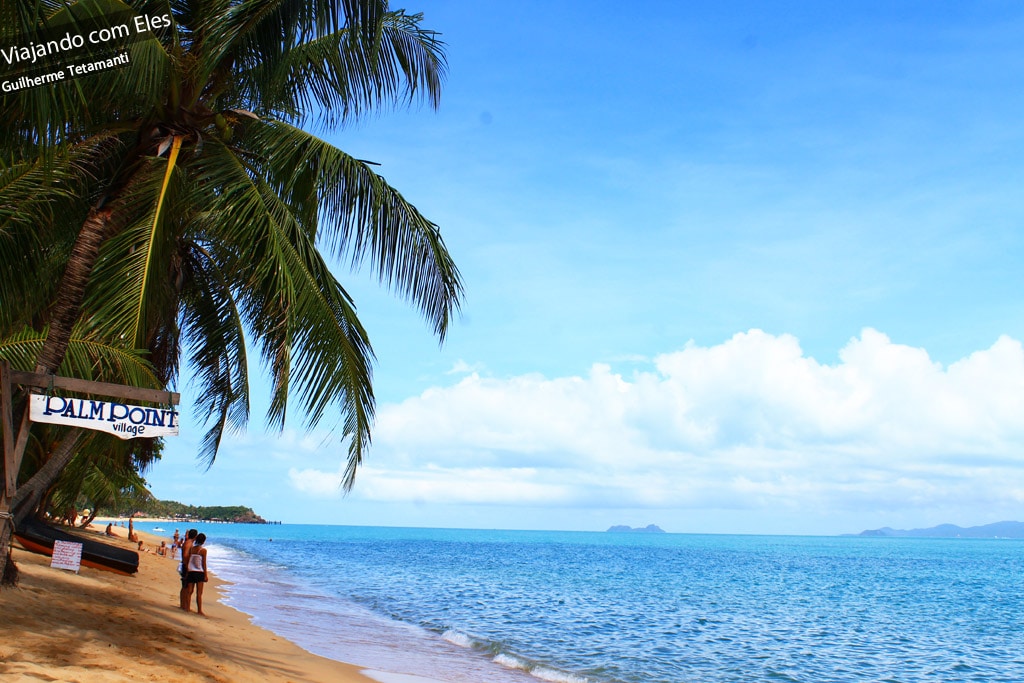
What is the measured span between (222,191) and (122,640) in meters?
5.47

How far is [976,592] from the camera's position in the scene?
160ft

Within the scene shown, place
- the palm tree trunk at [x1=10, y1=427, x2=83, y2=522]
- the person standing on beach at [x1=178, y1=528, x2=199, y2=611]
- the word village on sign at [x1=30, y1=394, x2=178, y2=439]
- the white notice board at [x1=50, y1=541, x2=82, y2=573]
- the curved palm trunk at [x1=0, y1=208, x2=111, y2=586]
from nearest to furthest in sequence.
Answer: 1. the word village on sign at [x1=30, y1=394, x2=178, y2=439]
2. the curved palm trunk at [x1=0, y1=208, x2=111, y2=586]
3. the palm tree trunk at [x1=10, y1=427, x2=83, y2=522]
4. the white notice board at [x1=50, y1=541, x2=82, y2=573]
5. the person standing on beach at [x1=178, y1=528, x2=199, y2=611]

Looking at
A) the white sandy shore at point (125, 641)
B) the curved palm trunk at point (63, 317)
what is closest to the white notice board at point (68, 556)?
the white sandy shore at point (125, 641)

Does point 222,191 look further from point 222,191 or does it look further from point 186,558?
point 186,558

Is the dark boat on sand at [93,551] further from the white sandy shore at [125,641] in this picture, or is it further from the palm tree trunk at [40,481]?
the palm tree trunk at [40,481]

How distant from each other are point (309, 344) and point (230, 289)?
359cm

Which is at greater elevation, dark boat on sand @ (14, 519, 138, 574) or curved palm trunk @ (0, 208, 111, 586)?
curved palm trunk @ (0, 208, 111, 586)

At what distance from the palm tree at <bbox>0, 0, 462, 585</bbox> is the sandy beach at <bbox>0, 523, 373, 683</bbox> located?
168 centimetres

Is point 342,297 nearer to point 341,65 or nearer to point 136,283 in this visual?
point 136,283

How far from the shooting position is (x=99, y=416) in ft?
24.1

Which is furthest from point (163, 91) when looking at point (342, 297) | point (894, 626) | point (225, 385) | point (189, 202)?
point (894, 626)

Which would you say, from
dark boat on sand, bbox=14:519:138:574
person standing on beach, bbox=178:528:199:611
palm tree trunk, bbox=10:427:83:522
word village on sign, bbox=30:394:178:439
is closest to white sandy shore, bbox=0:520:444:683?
person standing on beach, bbox=178:528:199:611

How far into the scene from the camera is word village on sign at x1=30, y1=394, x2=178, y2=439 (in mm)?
7301

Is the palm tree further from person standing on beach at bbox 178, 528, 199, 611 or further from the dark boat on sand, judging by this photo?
the dark boat on sand
